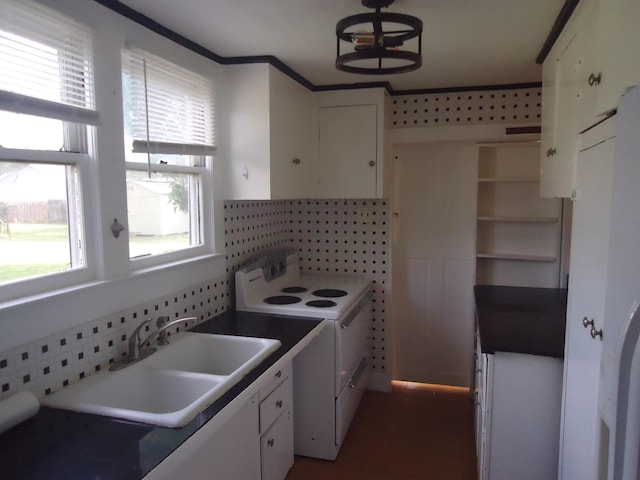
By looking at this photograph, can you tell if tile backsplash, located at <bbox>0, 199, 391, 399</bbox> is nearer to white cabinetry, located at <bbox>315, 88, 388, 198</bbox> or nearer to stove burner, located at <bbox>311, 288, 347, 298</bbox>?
white cabinetry, located at <bbox>315, 88, 388, 198</bbox>

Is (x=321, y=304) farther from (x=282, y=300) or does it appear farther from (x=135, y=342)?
(x=135, y=342)

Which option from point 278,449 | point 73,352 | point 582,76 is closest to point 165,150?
point 73,352

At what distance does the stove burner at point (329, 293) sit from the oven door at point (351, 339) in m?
0.13

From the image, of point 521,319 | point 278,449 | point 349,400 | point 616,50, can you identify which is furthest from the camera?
point 349,400

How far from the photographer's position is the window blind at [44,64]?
1.42 meters

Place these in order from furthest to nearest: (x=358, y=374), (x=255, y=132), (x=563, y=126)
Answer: (x=358, y=374) → (x=255, y=132) → (x=563, y=126)

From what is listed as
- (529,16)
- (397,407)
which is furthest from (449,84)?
(397,407)

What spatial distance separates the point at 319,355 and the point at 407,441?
33.6 inches

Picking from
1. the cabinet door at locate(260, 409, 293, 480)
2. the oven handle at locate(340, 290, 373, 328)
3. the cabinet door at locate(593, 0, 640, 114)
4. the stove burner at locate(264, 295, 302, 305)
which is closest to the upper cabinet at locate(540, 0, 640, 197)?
the cabinet door at locate(593, 0, 640, 114)

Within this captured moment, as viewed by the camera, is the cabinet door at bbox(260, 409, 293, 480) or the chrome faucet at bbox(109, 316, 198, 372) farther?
the cabinet door at bbox(260, 409, 293, 480)

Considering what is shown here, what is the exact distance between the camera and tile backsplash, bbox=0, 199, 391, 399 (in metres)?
1.57

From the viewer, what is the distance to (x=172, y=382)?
1.81m

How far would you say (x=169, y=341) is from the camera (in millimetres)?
2113

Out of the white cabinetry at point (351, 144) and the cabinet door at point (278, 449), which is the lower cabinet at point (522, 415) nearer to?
the cabinet door at point (278, 449)
